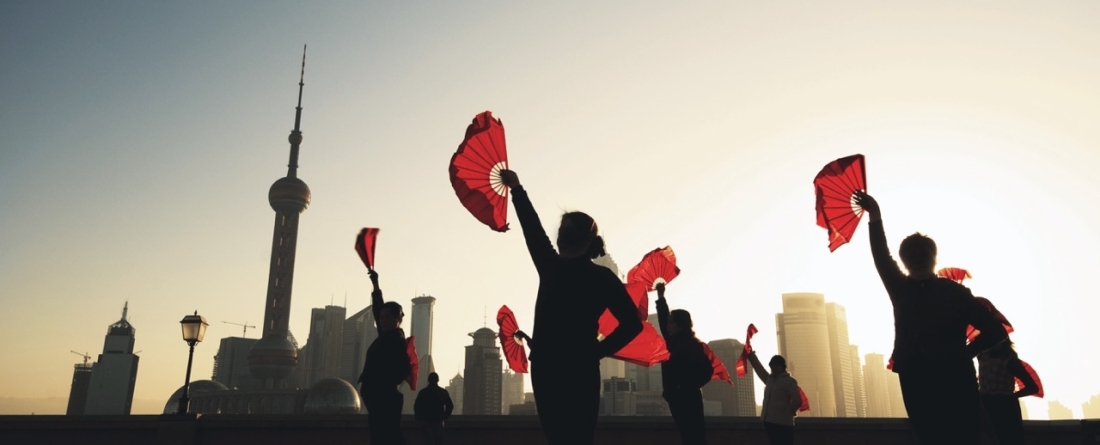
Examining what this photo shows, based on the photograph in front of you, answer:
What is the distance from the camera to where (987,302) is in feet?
20.7

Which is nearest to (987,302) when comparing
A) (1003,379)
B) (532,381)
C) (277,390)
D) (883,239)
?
(1003,379)

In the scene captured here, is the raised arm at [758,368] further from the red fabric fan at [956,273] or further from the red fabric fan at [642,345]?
the red fabric fan at [642,345]

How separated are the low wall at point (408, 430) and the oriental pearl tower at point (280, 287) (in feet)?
538

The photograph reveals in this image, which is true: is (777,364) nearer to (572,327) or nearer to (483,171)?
(483,171)

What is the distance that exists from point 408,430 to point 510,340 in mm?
4110

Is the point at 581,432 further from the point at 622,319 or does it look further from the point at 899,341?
the point at 899,341

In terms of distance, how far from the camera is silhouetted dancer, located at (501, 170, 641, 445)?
3.26 m

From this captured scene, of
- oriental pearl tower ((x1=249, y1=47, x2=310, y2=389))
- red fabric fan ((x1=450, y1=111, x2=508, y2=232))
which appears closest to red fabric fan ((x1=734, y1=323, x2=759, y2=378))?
red fabric fan ((x1=450, y1=111, x2=508, y2=232))

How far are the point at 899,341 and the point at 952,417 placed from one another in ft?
1.55

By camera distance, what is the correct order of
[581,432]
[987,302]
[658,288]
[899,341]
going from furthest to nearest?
[658,288] → [987,302] → [899,341] → [581,432]

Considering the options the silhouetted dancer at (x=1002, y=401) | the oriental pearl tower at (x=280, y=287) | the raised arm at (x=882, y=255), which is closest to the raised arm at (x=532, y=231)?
the raised arm at (x=882, y=255)

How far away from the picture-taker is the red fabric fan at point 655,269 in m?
8.55

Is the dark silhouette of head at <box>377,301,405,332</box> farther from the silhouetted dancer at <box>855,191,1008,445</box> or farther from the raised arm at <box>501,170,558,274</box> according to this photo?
the silhouetted dancer at <box>855,191,1008,445</box>

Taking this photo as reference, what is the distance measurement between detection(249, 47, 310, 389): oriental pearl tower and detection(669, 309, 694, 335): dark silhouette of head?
560 ft
